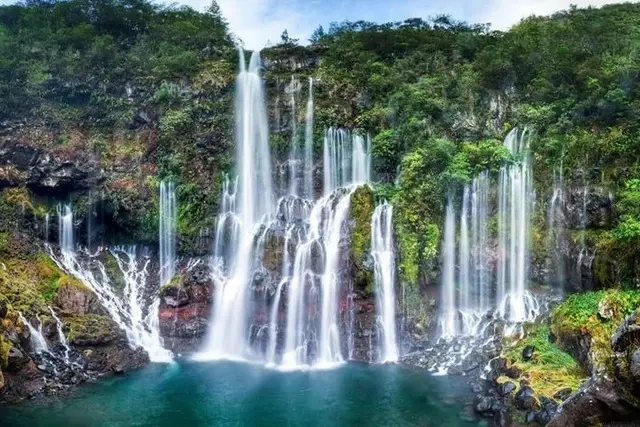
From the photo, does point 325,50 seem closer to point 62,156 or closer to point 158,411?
point 62,156

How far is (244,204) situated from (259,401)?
13.8m

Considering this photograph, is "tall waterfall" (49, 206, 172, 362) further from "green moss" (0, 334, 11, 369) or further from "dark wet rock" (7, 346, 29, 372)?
"green moss" (0, 334, 11, 369)

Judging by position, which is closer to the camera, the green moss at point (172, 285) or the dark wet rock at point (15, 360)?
the dark wet rock at point (15, 360)

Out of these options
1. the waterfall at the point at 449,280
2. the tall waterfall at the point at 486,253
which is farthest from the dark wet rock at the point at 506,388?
the waterfall at the point at 449,280

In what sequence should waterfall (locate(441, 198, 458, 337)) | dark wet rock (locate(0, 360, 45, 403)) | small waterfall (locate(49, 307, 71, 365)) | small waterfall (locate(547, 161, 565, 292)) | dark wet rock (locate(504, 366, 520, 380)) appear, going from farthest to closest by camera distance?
waterfall (locate(441, 198, 458, 337)), small waterfall (locate(547, 161, 565, 292)), small waterfall (locate(49, 307, 71, 365)), dark wet rock (locate(0, 360, 45, 403)), dark wet rock (locate(504, 366, 520, 380))

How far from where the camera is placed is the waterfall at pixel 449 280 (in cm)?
2411

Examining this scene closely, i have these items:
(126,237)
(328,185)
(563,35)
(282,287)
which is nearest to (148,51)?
(126,237)

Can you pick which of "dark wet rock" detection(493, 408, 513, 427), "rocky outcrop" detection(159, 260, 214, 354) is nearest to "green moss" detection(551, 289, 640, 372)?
"dark wet rock" detection(493, 408, 513, 427)

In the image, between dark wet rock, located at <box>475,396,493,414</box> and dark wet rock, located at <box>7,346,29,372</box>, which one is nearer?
dark wet rock, located at <box>475,396,493,414</box>

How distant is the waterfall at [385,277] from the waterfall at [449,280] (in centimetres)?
234

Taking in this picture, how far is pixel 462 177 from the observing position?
2492cm

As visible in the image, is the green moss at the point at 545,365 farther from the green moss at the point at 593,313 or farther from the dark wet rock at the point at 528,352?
the green moss at the point at 593,313

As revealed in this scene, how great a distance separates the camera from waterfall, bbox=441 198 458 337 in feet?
79.1

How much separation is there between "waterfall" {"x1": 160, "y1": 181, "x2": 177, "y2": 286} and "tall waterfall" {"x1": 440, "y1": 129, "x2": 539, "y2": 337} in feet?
47.3
